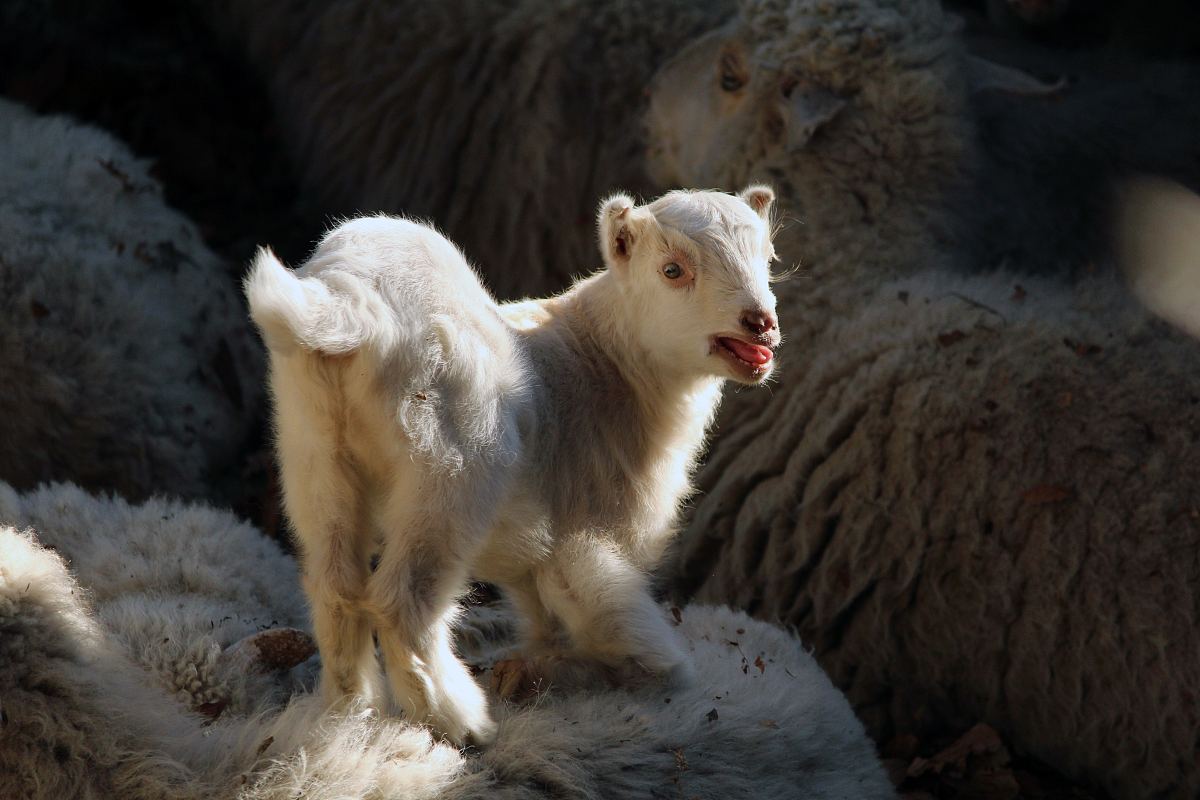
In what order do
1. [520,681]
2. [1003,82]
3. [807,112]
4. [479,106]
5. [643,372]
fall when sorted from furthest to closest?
[479,106] < [1003,82] < [807,112] < [643,372] < [520,681]

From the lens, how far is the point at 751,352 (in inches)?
112

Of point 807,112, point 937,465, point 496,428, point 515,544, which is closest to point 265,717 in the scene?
point 515,544

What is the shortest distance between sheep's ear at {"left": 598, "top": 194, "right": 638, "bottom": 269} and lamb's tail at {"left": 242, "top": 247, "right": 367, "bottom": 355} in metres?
0.77

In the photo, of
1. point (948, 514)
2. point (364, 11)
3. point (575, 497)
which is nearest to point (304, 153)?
point (364, 11)

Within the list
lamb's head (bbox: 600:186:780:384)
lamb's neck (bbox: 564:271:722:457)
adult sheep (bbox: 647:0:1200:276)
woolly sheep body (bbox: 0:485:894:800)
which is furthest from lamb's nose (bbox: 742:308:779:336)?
adult sheep (bbox: 647:0:1200:276)

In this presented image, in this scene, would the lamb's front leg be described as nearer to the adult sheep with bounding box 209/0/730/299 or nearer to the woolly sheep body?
the woolly sheep body

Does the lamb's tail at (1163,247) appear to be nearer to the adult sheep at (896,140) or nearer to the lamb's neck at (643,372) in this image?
the adult sheep at (896,140)

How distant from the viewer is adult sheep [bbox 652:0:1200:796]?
12.7 feet

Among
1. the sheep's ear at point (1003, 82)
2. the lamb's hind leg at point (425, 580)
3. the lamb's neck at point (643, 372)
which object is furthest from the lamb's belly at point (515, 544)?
the sheep's ear at point (1003, 82)

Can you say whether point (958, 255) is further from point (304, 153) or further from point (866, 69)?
point (304, 153)

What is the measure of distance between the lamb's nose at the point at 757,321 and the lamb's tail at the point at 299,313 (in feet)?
2.65

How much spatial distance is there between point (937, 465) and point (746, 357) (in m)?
1.50

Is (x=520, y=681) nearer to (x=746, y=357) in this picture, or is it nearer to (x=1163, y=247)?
(x=746, y=357)

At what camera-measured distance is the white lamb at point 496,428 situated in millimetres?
2443
